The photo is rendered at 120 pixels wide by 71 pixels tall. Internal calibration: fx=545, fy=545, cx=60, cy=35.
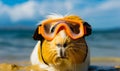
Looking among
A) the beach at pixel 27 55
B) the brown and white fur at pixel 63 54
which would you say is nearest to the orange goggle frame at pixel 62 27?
the brown and white fur at pixel 63 54

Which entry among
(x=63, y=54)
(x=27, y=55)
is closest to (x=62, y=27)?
(x=63, y=54)

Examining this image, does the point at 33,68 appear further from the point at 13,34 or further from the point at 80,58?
the point at 13,34

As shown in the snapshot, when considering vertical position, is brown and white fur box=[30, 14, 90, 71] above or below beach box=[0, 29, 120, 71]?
below

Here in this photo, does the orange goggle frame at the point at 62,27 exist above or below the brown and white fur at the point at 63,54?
above

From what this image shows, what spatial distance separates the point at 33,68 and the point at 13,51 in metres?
3.35

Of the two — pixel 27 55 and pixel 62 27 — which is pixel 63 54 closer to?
pixel 62 27

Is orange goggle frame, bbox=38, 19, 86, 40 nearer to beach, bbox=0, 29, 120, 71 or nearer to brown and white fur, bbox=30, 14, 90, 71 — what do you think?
brown and white fur, bbox=30, 14, 90, 71

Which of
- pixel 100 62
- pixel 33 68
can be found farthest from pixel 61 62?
pixel 100 62

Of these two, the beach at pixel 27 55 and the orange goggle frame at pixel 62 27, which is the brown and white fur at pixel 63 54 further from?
the beach at pixel 27 55

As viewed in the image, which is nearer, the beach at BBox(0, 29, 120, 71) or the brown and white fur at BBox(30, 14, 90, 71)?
the brown and white fur at BBox(30, 14, 90, 71)

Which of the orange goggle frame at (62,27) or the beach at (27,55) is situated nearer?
the orange goggle frame at (62,27)

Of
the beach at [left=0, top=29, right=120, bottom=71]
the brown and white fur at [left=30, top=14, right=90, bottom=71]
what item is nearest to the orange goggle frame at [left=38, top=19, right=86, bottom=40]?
the brown and white fur at [left=30, top=14, right=90, bottom=71]

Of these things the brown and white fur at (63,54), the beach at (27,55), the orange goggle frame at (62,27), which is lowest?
the brown and white fur at (63,54)

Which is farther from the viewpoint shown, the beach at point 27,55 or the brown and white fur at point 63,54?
the beach at point 27,55
